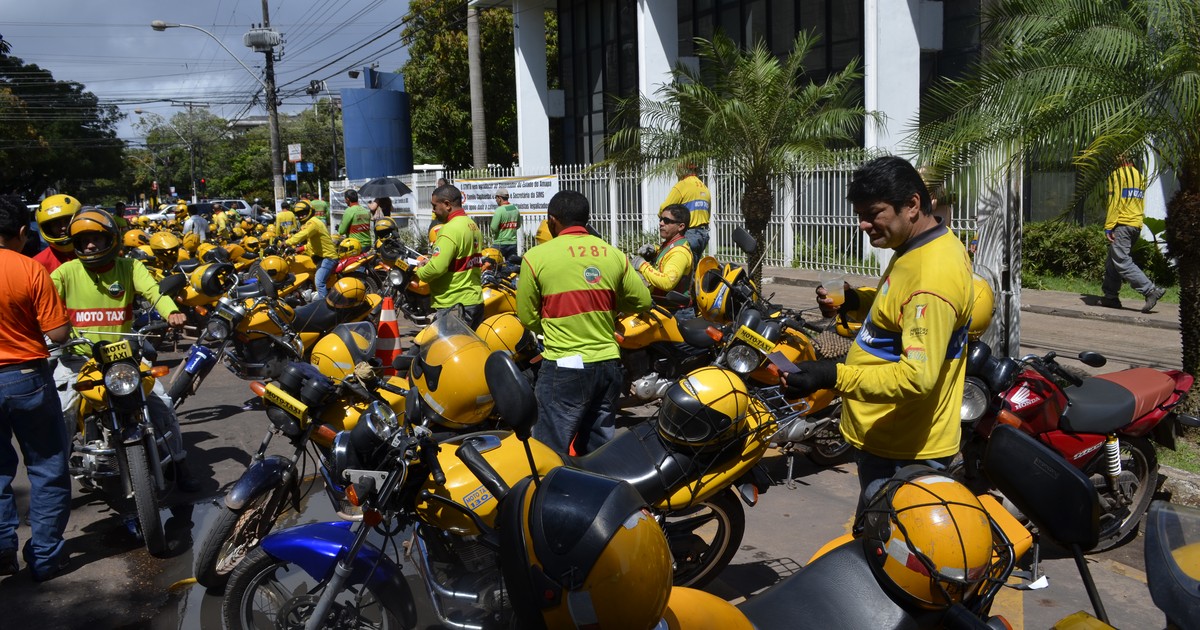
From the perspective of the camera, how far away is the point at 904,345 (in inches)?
118

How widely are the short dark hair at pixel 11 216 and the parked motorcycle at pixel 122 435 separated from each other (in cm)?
81

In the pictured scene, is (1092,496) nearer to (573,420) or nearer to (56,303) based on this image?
(573,420)

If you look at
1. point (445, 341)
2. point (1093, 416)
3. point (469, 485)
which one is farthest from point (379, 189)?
point (469, 485)

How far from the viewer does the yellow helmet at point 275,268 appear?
37.0 ft

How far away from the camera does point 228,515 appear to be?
4.21 meters

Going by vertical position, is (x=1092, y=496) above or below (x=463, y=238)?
below

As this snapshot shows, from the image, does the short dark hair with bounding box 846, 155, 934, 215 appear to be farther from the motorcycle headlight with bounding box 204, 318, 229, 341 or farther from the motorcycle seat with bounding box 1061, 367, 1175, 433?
the motorcycle headlight with bounding box 204, 318, 229, 341

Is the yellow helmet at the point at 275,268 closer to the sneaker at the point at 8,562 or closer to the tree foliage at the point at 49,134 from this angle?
the sneaker at the point at 8,562

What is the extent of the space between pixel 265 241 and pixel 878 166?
596 inches

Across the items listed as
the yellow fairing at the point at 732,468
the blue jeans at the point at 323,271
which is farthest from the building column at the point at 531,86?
the yellow fairing at the point at 732,468

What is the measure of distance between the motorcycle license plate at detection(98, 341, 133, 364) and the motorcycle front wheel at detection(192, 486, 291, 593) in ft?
4.32

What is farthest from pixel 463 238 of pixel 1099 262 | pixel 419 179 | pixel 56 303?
pixel 419 179

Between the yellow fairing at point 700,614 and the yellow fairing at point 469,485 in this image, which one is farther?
the yellow fairing at point 469,485

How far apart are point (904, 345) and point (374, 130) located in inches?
1234
